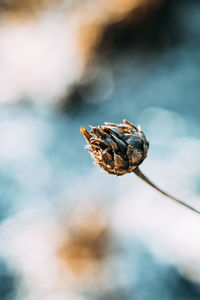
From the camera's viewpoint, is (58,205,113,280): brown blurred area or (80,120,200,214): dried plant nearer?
(80,120,200,214): dried plant

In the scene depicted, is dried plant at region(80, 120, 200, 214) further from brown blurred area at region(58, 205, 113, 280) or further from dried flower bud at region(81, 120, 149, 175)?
brown blurred area at region(58, 205, 113, 280)

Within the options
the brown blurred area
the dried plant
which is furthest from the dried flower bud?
the brown blurred area

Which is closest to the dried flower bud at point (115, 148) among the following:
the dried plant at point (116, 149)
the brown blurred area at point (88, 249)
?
the dried plant at point (116, 149)

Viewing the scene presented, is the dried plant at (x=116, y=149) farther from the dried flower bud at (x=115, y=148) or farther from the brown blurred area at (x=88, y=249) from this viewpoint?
the brown blurred area at (x=88, y=249)

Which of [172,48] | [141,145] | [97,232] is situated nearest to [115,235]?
[97,232]

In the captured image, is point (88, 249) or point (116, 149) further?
point (88, 249)

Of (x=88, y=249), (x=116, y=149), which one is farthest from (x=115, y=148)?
(x=88, y=249)

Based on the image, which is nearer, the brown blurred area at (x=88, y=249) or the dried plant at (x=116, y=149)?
the dried plant at (x=116, y=149)

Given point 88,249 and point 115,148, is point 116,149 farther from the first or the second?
point 88,249
